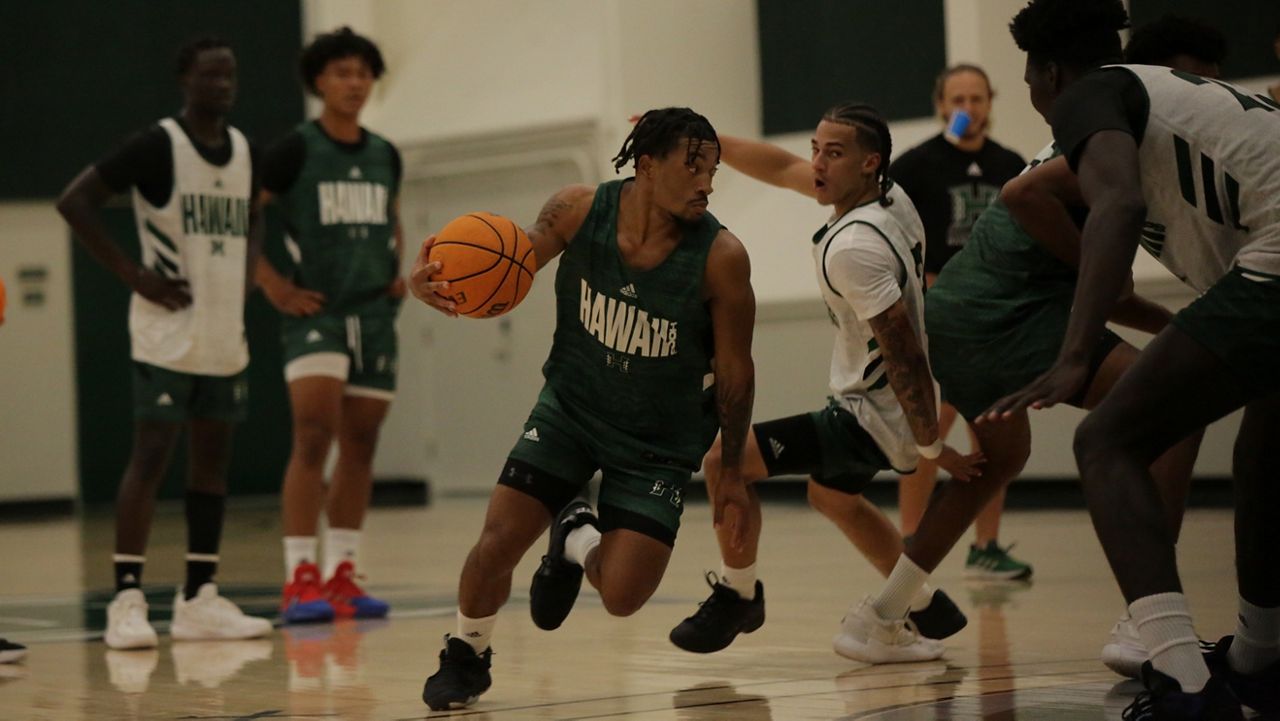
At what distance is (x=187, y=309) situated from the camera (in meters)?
7.02

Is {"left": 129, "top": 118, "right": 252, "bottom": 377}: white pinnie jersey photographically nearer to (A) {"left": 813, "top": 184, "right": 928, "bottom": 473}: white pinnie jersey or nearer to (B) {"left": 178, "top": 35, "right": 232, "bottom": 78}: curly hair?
(B) {"left": 178, "top": 35, "right": 232, "bottom": 78}: curly hair

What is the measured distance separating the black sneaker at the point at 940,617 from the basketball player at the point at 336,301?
2.67 metres

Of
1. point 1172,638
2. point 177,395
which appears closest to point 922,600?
point 1172,638

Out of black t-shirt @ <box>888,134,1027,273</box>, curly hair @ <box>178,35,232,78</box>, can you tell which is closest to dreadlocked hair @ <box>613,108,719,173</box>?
curly hair @ <box>178,35,232,78</box>

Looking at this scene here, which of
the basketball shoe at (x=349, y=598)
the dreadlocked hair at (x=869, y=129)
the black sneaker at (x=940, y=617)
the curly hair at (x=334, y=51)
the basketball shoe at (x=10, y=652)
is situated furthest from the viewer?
the curly hair at (x=334, y=51)

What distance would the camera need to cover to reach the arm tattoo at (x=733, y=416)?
5.05 metres

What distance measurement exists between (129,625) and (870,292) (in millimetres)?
3228

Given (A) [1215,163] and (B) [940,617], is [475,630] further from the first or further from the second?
(A) [1215,163]

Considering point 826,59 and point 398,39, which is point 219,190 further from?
point 398,39

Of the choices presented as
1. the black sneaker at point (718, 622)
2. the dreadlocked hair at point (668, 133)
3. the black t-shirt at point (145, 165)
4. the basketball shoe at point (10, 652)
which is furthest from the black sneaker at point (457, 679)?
the black t-shirt at point (145, 165)

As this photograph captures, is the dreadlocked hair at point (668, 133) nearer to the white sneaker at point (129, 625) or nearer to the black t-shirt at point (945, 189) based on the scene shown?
the white sneaker at point (129, 625)

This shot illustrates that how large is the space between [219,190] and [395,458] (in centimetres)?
1030

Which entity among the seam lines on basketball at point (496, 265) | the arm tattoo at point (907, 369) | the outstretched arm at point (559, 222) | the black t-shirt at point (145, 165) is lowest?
the arm tattoo at point (907, 369)

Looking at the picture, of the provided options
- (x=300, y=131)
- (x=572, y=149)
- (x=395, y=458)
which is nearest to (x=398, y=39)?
(x=572, y=149)
